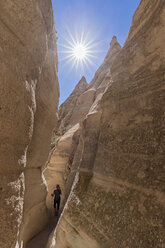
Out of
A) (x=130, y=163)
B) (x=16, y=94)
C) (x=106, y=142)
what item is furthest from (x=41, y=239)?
(x=16, y=94)

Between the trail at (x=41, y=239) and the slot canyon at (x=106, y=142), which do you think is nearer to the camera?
the slot canyon at (x=106, y=142)

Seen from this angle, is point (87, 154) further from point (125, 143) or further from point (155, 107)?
point (155, 107)

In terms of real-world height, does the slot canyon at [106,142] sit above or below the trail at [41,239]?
above

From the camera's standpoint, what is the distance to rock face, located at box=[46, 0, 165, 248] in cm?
153

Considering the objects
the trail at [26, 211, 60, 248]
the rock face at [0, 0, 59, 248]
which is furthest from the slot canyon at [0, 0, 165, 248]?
the trail at [26, 211, 60, 248]

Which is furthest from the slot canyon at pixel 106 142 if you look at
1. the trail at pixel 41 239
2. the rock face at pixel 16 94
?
the trail at pixel 41 239

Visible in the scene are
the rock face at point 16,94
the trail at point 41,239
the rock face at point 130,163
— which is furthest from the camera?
the trail at point 41,239

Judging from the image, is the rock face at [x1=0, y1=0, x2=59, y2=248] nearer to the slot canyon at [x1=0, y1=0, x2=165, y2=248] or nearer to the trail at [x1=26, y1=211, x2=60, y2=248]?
the slot canyon at [x1=0, y1=0, x2=165, y2=248]

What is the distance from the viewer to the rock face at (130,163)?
153cm

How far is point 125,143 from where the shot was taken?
206 centimetres

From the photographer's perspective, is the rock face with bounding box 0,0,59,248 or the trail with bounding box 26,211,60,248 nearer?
the rock face with bounding box 0,0,59,248

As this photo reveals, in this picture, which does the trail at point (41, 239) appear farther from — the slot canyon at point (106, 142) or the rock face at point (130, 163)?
the rock face at point (130, 163)

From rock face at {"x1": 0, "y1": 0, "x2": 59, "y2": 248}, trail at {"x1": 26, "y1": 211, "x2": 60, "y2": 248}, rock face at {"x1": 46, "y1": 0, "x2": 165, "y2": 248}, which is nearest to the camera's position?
rock face at {"x1": 0, "y1": 0, "x2": 59, "y2": 248}

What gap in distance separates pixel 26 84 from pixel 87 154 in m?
2.07
